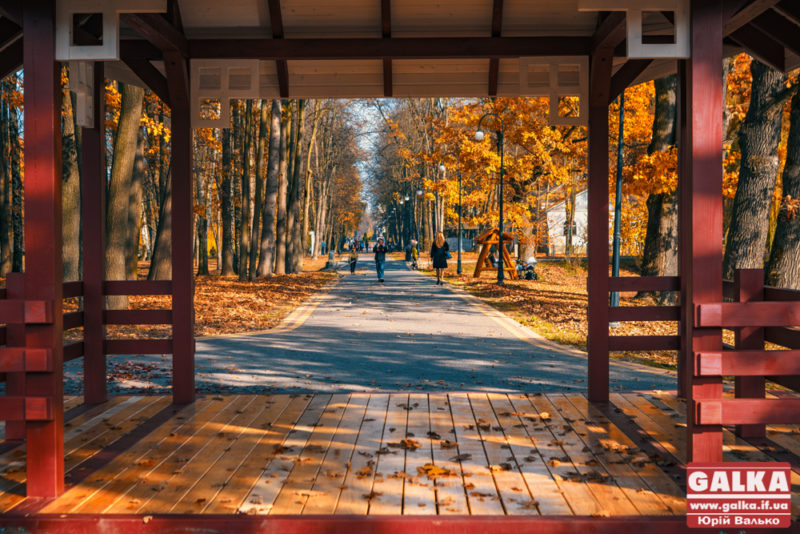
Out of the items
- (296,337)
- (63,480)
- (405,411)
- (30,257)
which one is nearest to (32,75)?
(30,257)

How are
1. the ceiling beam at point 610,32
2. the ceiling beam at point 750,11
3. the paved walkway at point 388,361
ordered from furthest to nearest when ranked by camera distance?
the paved walkway at point 388,361 → the ceiling beam at point 610,32 → the ceiling beam at point 750,11

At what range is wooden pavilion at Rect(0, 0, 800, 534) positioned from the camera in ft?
18.3

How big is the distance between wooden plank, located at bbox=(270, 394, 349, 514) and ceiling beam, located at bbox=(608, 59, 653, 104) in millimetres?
4324

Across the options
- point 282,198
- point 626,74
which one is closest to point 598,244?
point 626,74

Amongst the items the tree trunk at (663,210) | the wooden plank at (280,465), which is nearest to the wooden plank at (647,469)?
the wooden plank at (280,465)

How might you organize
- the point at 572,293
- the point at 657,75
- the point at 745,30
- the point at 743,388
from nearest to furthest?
the point at 743,388, the point at 745,30, the point at 657,75, the point at 572,293

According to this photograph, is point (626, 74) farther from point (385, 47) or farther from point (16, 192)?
point (16, 192)

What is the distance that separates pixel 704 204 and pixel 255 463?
3.72 metres

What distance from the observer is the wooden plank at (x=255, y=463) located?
5332 millimetres

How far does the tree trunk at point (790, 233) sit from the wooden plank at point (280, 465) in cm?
1305

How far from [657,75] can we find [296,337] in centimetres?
916

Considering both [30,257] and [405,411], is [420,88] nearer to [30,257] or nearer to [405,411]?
[405,411]

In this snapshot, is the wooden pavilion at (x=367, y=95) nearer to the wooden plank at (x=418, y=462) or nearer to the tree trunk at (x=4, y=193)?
the wooden plank at (x=418, y=462)

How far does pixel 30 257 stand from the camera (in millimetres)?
5656
